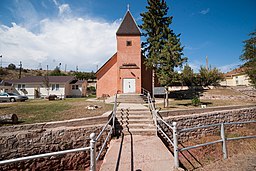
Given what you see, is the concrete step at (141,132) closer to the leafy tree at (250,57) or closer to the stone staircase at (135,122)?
the stone staircase at (135,122)

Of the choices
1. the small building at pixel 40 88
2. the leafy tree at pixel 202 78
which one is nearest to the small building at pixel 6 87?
the small building at pixel 40 88

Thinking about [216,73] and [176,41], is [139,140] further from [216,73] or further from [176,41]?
[216,73]

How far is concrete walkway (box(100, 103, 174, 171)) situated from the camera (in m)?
3.71

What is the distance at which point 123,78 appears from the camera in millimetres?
18047

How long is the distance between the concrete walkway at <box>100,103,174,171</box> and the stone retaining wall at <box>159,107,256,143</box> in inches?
92.0

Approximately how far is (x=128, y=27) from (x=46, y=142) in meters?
18.8

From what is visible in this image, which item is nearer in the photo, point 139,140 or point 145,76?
point 139,140

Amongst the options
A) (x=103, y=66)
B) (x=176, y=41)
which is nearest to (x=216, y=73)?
(x=176, y=41)

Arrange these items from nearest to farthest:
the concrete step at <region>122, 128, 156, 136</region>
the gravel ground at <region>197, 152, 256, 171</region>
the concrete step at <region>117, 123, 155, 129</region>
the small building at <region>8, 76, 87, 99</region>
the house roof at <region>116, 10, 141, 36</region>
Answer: the gravel ground at <region>197, 152, 256, 171</region> < the concrete step at <region>122, 128, 156, 136</region> < the concrete step at <region>117, 123, 155, 129</region> < the house roof at <region>116, 10, 141, 36</region> < the small building at <region>8, 76, 87, 99</region>

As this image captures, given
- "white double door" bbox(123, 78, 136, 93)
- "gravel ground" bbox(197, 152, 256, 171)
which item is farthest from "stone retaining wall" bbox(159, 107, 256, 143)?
"white double door" bbox(123, 78, 136, 93)

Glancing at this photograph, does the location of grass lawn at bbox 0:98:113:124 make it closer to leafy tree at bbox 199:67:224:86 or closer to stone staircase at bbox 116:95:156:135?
stone staircase at bbox 116:95:156:135

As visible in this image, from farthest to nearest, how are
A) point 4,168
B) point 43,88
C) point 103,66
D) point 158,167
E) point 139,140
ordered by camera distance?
point 43,88
point 103,66
point 139,140
point 4,168
point 158,167

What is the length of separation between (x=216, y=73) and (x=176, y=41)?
59.6 ft

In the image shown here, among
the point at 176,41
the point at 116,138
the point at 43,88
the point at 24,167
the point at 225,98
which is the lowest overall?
the point at 24,167
